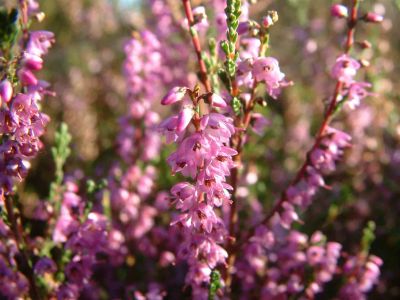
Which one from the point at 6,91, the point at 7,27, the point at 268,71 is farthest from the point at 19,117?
the point at 268,71

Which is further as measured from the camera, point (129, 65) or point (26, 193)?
point (26, 193)

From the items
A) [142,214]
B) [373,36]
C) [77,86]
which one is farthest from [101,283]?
[77,86]

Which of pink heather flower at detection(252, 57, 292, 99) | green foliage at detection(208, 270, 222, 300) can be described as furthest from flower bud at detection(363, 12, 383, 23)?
green foliage at detection(208, 270, 222, 300)

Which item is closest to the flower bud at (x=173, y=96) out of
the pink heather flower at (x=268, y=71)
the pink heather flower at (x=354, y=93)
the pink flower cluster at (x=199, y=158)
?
the pink flower cluster at (x=199, y=158)

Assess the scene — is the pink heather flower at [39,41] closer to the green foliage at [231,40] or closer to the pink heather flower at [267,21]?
the green foliage at [231,40]

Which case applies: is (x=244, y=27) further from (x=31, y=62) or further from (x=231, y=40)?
(x=31, y=62)

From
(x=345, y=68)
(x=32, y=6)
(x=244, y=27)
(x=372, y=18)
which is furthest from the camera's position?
(x=32, y=6)

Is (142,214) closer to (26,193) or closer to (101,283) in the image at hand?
(101,283)
